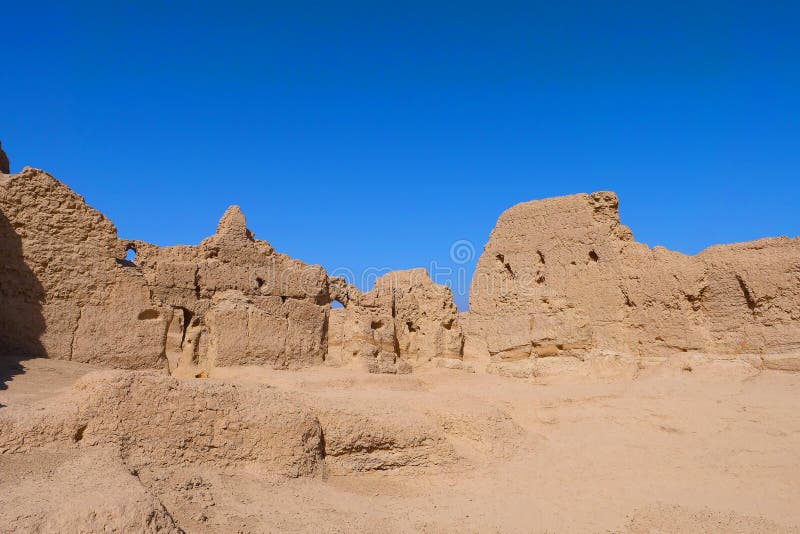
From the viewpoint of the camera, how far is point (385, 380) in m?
10.9

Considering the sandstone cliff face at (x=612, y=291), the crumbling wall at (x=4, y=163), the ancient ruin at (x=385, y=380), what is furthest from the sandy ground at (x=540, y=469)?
the crumbling wall at (x=4, y=163)

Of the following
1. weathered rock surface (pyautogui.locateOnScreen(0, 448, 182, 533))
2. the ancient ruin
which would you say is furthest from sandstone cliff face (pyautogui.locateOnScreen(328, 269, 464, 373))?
weathered rock surface (pyautogui.locateOnScreen(0, 448, 182, 533))

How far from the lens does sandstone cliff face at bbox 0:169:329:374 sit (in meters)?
8.93

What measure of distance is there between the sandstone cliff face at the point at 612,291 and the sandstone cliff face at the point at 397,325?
82 cm

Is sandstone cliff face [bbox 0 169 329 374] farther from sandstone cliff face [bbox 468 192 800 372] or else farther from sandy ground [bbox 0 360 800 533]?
sandstone cliff face [bbox 468 192 800 372]

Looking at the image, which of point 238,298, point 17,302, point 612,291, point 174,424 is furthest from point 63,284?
point 612,291

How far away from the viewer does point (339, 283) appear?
13.4 metres

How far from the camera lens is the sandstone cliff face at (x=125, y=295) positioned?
29.3 feet

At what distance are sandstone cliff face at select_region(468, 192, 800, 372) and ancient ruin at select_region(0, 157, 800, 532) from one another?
4 centimetres

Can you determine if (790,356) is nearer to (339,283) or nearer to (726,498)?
(726,498)

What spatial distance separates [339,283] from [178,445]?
782cm

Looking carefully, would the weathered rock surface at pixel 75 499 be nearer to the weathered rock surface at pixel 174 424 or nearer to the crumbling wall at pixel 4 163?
the weathered rock surface at pixel 174 424

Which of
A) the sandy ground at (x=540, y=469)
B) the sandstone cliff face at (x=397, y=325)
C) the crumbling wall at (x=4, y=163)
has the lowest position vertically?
the sandy ground at (x=540, y=469)

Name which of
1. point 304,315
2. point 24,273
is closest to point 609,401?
point 304,315
